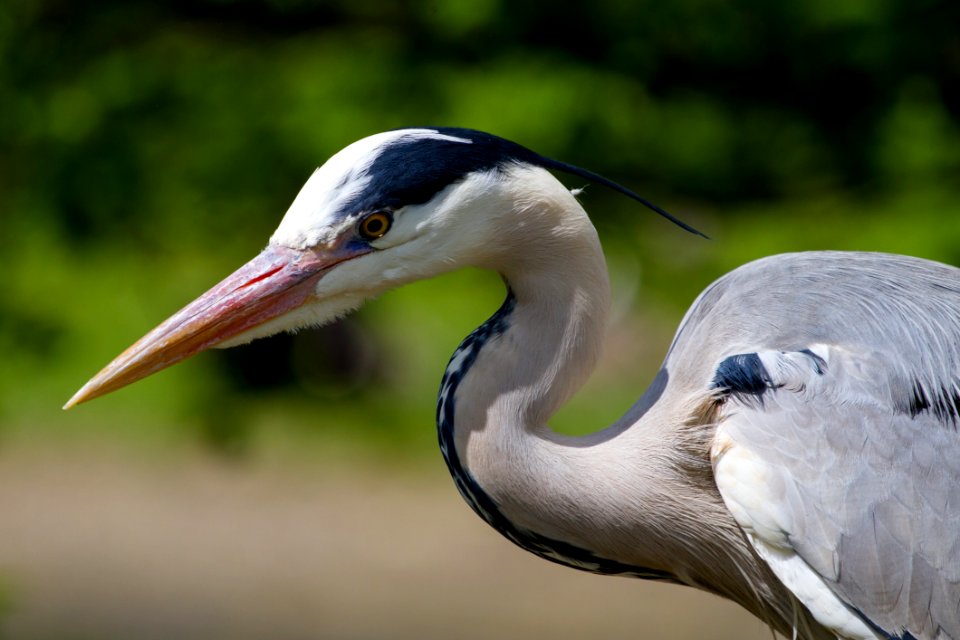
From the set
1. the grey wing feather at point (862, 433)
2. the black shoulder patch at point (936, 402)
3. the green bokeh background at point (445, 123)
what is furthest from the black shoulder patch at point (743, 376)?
the green bokeh background at point (445, 123)

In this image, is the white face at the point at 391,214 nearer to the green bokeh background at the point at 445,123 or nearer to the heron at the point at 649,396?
the heron at the point at 649,396

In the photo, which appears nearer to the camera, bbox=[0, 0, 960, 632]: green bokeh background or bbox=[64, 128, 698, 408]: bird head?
bbox=[64, 128, 698, 408]: bird head

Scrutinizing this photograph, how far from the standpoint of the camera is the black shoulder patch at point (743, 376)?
191 cm

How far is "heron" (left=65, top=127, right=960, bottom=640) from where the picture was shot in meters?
1.83

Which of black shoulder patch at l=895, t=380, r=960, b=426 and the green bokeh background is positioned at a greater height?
the green bokeh background

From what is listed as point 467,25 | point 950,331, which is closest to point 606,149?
point 467,25

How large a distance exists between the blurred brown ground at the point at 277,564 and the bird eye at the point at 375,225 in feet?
6.90

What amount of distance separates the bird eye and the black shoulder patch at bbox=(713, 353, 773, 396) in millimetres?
577

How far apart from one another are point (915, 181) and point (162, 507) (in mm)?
3580

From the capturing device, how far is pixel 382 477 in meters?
4.53

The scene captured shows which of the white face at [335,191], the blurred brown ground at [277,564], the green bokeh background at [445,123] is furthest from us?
the green bokeh background at [445,123]

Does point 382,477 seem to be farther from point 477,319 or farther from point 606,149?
point 606,149

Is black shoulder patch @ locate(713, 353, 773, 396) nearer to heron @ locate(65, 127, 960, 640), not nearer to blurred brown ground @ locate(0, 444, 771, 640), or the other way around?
heron @ locate(65, 127, 960, 640)

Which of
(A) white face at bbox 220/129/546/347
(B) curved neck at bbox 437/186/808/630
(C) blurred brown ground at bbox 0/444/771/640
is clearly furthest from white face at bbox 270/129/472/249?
(C) blurred brown ground at bbox 0/444/771/640
